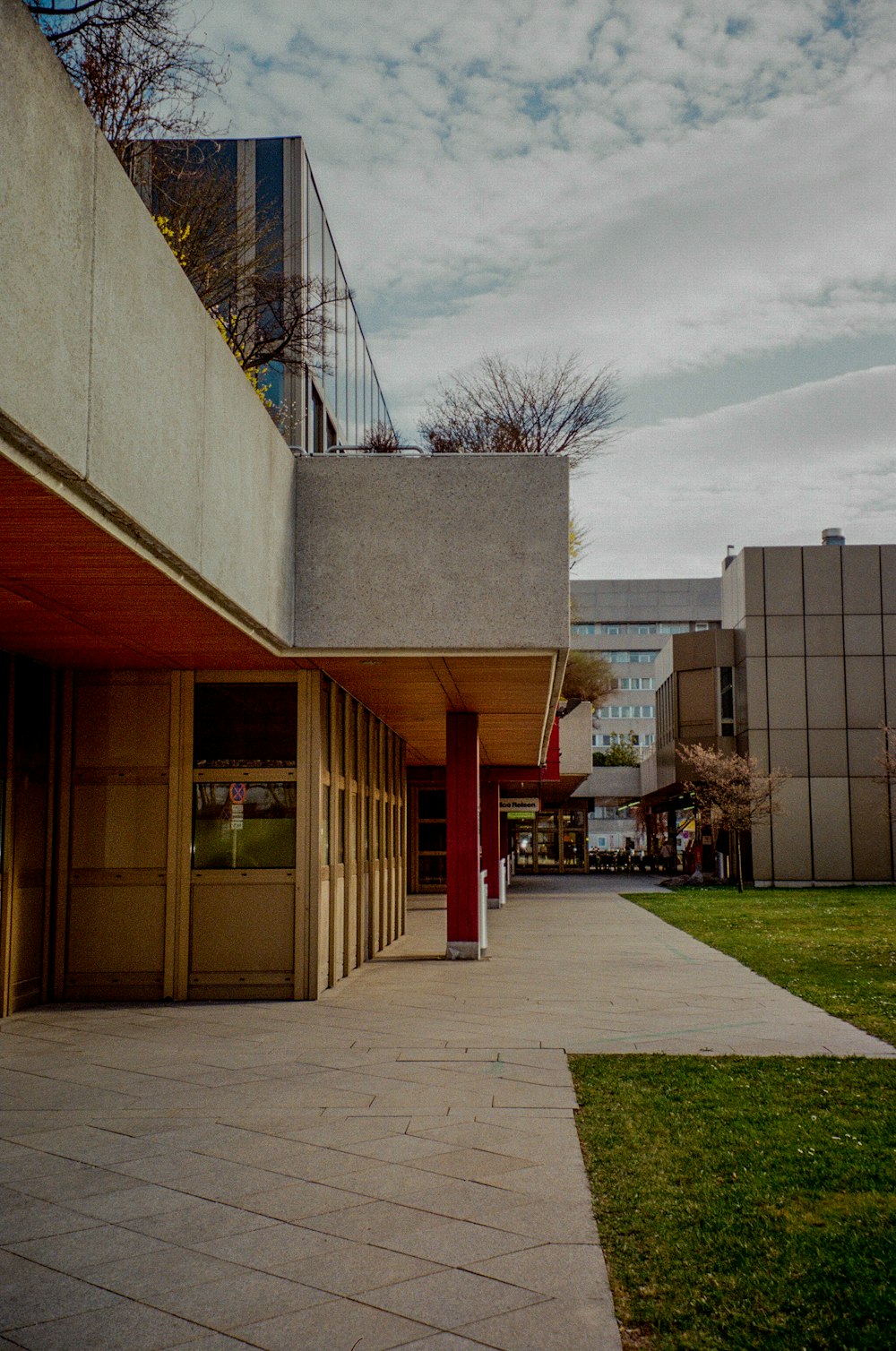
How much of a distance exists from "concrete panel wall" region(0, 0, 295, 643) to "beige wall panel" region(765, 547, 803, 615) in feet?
112

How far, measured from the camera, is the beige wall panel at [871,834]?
39.2 metres

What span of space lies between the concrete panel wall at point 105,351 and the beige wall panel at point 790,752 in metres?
34.0

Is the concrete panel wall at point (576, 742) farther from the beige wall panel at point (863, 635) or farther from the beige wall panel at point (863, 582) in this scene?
the beige wall panel at point (863, 582)

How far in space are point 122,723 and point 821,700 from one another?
1280 inches

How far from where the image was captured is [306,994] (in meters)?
11.2

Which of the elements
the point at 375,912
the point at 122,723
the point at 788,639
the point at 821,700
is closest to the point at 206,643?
the point at 122,723

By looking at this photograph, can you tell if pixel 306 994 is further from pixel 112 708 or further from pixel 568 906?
pixel 568 906

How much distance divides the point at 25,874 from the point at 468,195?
6.68 meters

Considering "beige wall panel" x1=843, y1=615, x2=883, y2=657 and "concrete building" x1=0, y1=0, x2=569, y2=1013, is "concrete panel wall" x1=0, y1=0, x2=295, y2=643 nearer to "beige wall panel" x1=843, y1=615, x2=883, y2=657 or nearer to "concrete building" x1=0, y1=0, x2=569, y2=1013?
"concrete building" x1=0, y1=0, x2=569, y2=1013

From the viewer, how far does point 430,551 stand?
33.4 ft

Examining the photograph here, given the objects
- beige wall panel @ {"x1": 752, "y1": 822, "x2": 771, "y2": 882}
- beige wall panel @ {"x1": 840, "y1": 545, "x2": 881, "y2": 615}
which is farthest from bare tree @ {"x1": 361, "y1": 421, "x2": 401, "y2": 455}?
beige wall panel @ {"x1": 752, "y1": 822, "x2": 771, "y2": 882}

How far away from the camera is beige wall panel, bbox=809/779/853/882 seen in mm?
39375

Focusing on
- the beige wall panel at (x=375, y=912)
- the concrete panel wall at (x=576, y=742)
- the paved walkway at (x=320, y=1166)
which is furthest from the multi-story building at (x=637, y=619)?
the paved walkway at (x=320, y=1166)

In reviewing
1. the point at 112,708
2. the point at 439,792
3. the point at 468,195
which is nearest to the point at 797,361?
the point at 468,195
